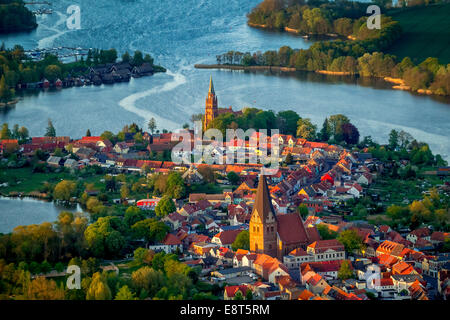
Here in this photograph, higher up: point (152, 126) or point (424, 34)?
point (424, 34)

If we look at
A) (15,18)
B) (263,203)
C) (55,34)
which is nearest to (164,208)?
(263,203)

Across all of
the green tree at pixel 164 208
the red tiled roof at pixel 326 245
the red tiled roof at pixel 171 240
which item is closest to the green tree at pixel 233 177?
the green tree at pixel 164 208

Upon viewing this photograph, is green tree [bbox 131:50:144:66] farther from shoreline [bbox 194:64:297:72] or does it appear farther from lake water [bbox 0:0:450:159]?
shoreline [bbox 194:64:297:72]

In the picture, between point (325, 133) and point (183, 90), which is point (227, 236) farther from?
point (183, 90)

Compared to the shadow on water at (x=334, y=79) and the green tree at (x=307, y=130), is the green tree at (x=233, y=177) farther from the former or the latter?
the shadow on water at (x=334, y=79)

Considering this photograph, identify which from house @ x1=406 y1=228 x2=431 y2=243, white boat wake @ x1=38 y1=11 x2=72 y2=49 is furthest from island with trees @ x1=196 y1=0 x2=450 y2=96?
house @ x1=406 y1=228 x2=431 y2=243

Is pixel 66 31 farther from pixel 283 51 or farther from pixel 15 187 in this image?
pixel 15 187

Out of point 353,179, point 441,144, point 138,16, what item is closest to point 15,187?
point 353,179
